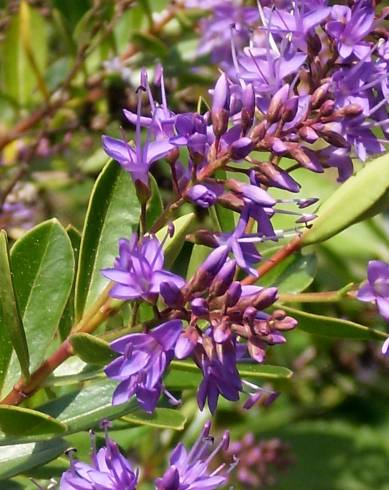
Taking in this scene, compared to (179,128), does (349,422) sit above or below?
below

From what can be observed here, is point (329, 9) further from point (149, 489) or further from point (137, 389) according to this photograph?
point (149, 489)

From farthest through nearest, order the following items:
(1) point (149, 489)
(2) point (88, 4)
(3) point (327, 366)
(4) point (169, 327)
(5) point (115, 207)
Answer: (3) point (327, 366) < (1) point (149, 489) < (2) point (88, 4) < (5) point (115, 207) < (4) point (169, 327)

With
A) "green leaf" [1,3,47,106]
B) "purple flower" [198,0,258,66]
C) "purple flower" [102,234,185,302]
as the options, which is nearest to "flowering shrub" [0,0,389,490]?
"purple flower" [102,234,185,302]

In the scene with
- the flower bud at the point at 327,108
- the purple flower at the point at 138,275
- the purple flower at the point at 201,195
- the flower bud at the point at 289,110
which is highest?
the flower bud at the point at 289,110

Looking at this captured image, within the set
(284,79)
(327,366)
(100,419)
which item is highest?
(284,79)

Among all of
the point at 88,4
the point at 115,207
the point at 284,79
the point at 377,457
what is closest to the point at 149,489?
the point at 377,457

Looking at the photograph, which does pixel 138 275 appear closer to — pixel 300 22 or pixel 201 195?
pixel 201 195

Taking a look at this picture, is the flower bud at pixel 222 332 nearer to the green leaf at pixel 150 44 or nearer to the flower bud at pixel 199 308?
the flower bud at pixel 199 308

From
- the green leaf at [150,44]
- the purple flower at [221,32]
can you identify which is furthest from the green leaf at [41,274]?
the green leaf at [150,44]
